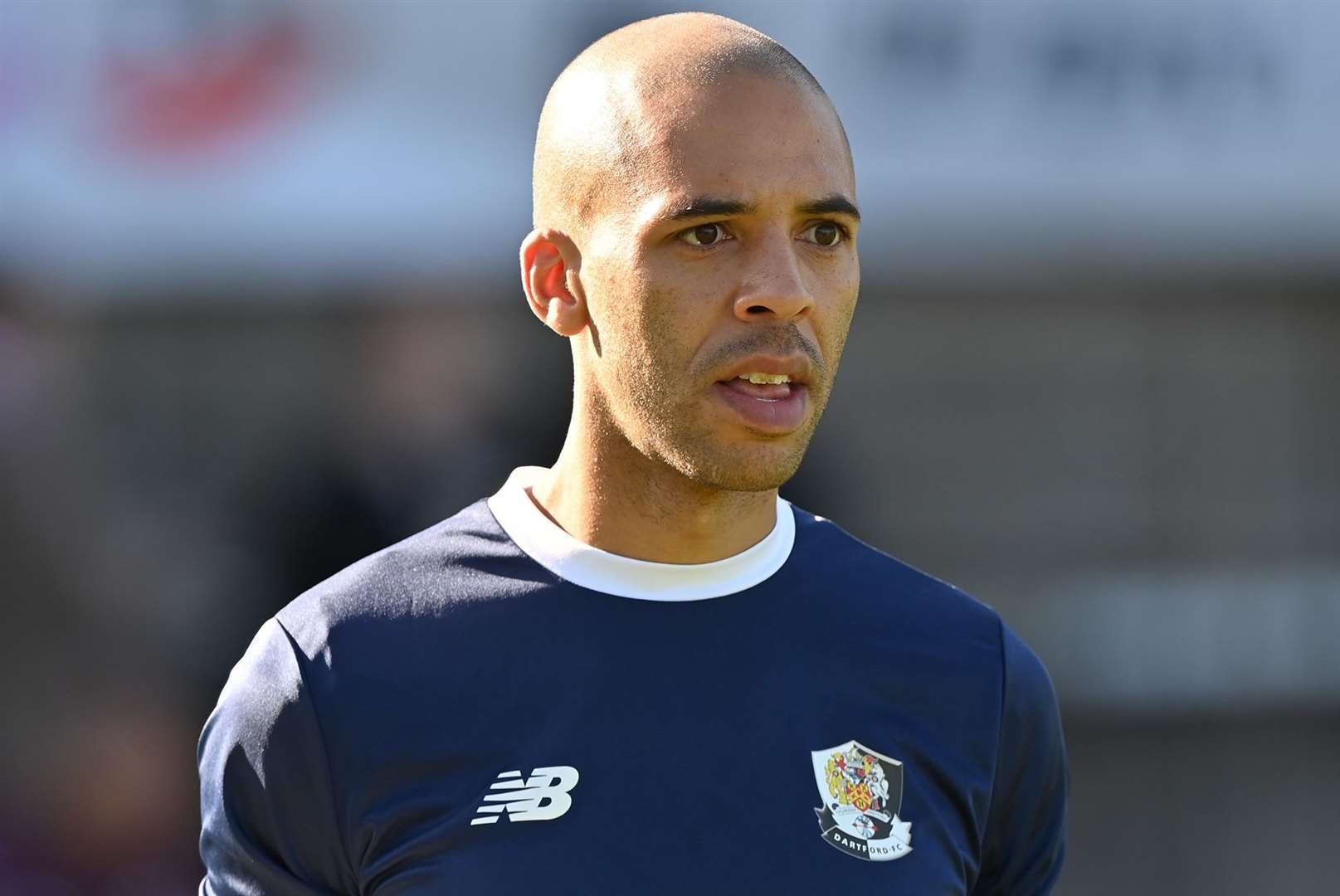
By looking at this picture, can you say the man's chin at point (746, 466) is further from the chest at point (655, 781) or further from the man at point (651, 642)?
the chest at point (655, 781)

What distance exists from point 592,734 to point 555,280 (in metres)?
0.55

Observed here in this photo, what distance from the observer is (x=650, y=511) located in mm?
2217

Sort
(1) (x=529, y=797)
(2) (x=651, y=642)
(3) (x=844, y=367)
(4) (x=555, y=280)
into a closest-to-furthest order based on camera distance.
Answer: (1) (x=529, y=797) → (2) (x=651, y=642) → (4) (x=555, y=280) → (3) (x=844, y=367)

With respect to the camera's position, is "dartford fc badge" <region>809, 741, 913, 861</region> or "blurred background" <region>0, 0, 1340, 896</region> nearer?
"dartford fc badge" <region>809, 741, 913, 861</region>

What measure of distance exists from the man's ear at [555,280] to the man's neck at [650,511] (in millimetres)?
149

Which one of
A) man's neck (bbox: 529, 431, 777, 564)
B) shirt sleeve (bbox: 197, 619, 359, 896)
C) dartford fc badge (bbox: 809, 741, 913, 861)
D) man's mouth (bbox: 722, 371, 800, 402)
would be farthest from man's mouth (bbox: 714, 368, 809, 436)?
shirt sleeve (bbox: 197, 619, 359, 896)

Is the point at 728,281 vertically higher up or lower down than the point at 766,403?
higher up

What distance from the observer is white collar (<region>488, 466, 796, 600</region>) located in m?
2.20

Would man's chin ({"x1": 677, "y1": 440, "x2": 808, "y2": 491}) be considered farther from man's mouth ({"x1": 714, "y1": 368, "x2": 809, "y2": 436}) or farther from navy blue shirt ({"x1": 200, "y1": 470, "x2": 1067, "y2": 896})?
navy blue shirt ({"x1": 200, "y1": 470, "x2": 1067, "y2": 896})

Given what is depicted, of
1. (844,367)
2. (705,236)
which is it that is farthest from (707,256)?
(844,367)

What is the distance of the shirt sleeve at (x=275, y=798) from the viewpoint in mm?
2072

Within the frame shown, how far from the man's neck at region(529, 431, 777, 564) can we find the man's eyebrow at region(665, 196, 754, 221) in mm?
291

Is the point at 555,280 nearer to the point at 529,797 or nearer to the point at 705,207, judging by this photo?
the point at 705,207

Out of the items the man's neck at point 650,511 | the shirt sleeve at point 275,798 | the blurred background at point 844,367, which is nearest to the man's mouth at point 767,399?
the man's neck at point 650,511
